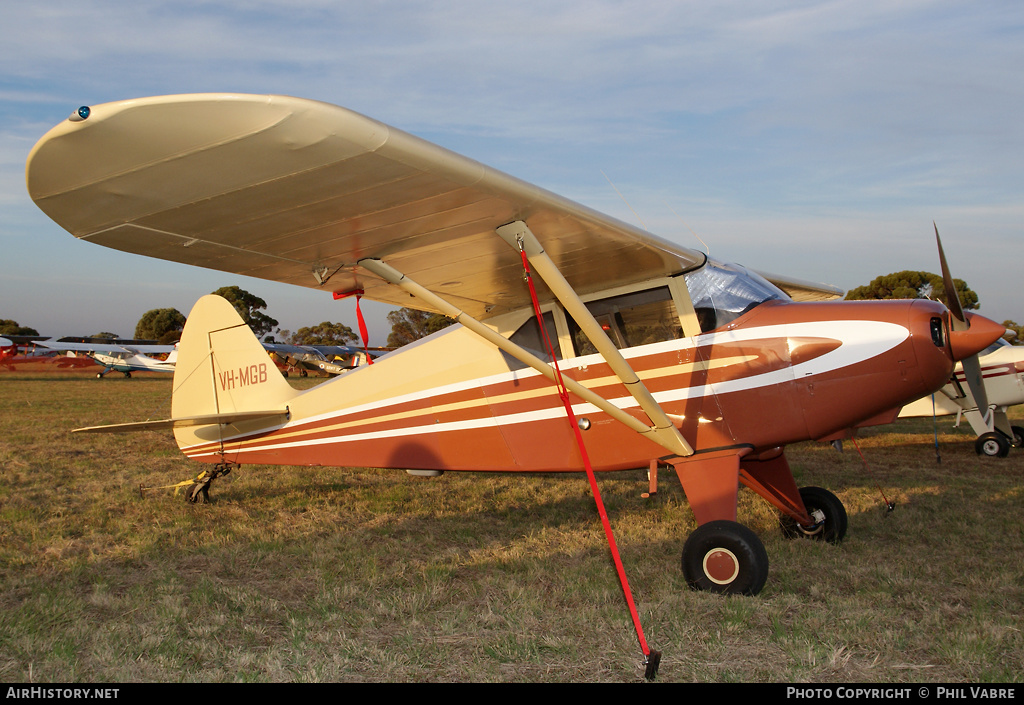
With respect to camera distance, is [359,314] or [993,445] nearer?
[359,314]

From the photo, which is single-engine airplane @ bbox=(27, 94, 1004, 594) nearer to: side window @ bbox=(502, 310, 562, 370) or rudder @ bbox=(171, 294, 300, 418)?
side window @ bbox=(502, 310, 562, 370)

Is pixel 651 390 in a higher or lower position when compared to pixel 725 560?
higher

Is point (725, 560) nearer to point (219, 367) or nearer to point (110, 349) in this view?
point (219, 367)

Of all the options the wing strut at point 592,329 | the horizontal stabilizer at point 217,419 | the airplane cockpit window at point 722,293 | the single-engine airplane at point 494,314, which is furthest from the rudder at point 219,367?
the airplane cockpit window at point 722,293

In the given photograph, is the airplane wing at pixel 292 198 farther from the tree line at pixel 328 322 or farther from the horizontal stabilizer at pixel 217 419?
the tree line at pixel 328 322

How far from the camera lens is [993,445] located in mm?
9461

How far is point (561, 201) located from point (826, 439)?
2446 millimetres

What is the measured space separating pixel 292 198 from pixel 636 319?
2638 mm

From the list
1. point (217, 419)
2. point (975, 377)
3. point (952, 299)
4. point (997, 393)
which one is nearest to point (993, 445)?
point (997, 393)

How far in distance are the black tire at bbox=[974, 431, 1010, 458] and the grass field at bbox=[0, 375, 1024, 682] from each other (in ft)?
7.76

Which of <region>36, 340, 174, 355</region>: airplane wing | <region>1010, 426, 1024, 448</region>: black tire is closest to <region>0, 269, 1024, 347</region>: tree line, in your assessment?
<region>36, 340, 174, 355</region>: airplane wing

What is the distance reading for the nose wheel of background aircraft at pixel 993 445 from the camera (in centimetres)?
937
